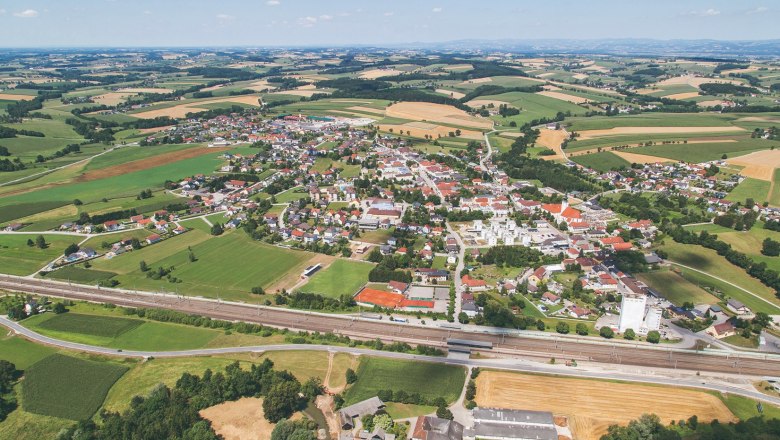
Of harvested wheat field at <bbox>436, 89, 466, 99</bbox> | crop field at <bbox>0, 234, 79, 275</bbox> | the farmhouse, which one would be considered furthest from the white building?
harvested wheat field at <bbox>436, 89, 466, 99</bbox>

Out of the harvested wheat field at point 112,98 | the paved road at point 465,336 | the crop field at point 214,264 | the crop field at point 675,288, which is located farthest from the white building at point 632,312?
the harvested wheat field at point 112,98

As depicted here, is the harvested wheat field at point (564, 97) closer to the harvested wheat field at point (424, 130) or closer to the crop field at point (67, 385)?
the harvested wheat field at point (424, 130)

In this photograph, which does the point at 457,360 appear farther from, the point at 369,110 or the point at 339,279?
the point at 369,110

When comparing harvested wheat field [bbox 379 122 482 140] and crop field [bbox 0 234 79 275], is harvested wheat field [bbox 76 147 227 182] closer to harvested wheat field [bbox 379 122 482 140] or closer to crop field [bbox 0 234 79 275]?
crop field [bbox 0 234 79 275]

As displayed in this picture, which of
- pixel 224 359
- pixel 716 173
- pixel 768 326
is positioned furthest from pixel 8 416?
pixel 716 173

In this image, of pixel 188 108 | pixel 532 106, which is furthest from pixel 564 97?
pixel 188 108

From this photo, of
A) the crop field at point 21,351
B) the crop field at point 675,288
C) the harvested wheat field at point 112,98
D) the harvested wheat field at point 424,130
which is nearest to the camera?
the crop field at point 21,351

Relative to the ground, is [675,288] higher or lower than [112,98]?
lower
